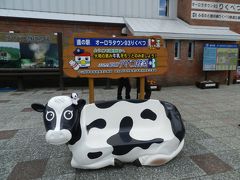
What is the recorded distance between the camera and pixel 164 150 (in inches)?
111

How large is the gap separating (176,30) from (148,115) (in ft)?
25.6

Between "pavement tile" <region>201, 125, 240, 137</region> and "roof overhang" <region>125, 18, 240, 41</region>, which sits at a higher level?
"roof overhang" <region>125, 18, 240, 41</region>

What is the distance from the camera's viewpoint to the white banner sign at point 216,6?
1055 centimetres

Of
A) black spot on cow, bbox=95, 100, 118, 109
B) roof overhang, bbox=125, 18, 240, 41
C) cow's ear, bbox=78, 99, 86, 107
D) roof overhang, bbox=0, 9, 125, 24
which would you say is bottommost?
black spot on cow, bbox=95, 100, 118, 109

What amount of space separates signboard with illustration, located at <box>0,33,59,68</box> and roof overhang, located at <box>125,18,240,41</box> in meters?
4.01

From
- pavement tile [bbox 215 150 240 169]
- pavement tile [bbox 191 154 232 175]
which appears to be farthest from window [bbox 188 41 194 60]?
pavement tile [bbox 191 154 232 175]

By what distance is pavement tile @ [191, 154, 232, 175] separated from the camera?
271 centimetres

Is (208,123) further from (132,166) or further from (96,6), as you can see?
(96,6)

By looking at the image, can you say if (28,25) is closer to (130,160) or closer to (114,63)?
(114,63)

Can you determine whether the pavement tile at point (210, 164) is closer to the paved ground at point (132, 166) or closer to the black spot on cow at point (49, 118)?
the paved ground at point (132, 166)

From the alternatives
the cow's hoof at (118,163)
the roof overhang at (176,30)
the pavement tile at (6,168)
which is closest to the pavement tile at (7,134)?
the pavement tile at (6,168)

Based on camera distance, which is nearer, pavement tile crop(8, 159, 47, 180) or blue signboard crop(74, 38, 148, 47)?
pavement tile crop(8, 159, 47, 180)

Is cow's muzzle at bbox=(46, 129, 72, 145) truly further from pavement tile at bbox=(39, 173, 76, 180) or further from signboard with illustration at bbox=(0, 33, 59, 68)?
signboard with illustration at bbox=(0, 33, 59, 68)

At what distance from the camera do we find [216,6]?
10797 millimetres
